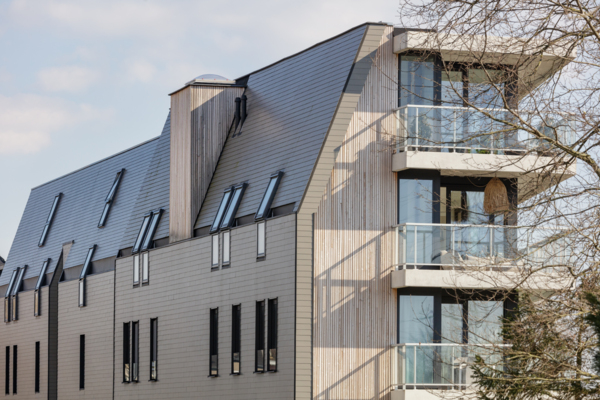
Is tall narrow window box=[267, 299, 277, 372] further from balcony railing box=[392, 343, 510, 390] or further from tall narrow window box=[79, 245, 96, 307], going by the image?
tall narrow window box=[79, 245, 96, 307]

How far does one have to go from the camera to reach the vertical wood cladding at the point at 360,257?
2272 cm

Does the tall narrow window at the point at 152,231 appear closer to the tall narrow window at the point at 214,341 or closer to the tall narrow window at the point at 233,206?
the tall narrow window at the point at 214,341

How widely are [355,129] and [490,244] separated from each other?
412cm

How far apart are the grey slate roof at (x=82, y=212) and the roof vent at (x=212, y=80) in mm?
3623

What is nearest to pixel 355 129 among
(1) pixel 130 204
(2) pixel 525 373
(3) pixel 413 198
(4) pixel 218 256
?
(3) pixel 413 198

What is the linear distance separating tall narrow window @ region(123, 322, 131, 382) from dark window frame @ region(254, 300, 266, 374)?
8979 mm

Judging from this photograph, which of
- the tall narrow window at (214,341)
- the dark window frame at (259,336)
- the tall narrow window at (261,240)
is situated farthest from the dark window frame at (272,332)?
the tall narrow window at (214,341)

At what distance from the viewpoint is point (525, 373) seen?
48.3 ft

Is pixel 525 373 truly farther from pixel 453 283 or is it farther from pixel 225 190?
pixel 225 190

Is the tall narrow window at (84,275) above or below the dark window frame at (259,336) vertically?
above

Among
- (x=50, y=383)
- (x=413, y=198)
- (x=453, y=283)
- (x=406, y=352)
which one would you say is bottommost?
(x=50, y=383)

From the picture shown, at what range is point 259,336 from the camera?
25.1 m

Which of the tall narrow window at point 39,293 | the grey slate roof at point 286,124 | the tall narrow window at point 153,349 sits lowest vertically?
the tall narrow window at point 153,349

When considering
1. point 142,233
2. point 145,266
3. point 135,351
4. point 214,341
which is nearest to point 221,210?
point 214,341
